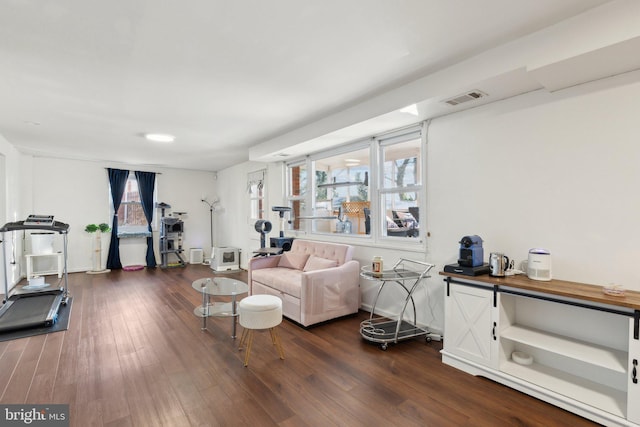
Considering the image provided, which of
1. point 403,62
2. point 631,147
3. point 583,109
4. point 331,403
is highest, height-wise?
point 403,62

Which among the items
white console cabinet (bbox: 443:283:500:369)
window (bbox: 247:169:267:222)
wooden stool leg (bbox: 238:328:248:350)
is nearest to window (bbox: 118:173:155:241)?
window (bbox: 247:169:267:222)

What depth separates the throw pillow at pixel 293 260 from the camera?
455 centimetres

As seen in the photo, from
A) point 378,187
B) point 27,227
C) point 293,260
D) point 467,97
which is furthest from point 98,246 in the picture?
point 467,97

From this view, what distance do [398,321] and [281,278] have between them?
1581 millimetres

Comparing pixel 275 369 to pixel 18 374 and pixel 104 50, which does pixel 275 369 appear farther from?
pixel 104 50

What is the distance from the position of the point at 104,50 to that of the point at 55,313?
3368 mm

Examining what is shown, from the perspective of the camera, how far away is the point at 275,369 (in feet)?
8.62

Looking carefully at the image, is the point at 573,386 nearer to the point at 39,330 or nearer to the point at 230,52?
the point at 230,52

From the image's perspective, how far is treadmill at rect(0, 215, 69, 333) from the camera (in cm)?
353

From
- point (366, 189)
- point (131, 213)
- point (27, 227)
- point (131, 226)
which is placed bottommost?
point (131, 226)

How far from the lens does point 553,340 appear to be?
231 centimetres

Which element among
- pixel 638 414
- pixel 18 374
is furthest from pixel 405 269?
pixel 18 374

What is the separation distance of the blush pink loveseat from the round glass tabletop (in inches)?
23.2

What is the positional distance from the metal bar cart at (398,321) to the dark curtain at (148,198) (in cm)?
613
